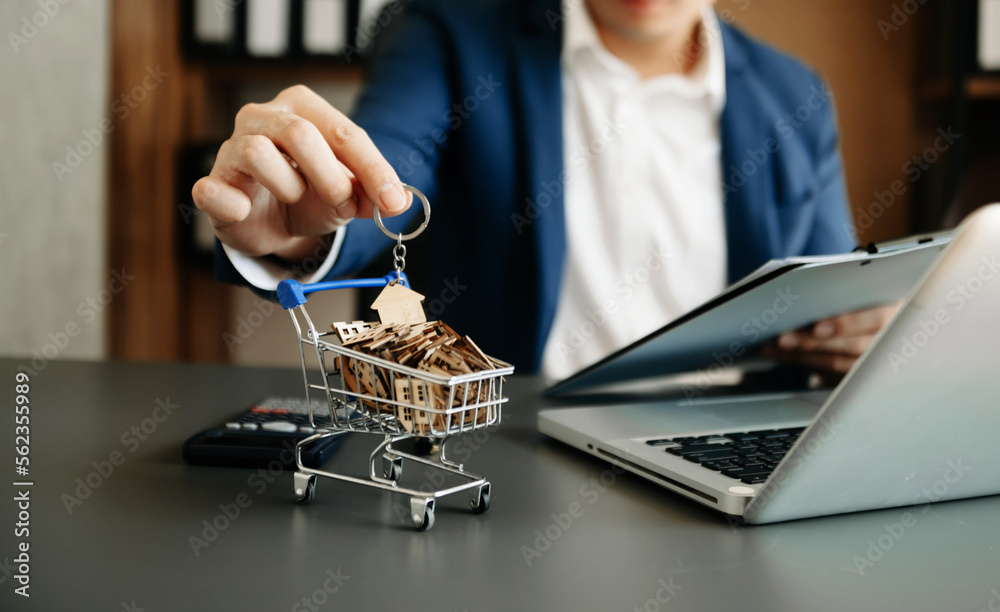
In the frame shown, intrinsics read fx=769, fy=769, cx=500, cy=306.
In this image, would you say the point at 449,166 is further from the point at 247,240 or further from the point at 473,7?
the point at 247,240

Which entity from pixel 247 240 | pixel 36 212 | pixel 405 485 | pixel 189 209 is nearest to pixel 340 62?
pixel 189 209

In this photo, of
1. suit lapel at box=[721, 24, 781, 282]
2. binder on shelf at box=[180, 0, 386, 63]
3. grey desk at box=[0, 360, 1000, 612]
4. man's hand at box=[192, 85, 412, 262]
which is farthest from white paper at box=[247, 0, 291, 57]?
grey desk at box=[0, 360, 1000, 612]

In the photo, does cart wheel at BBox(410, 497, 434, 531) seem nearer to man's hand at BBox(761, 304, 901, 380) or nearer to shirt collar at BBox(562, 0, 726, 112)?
man's hand at BBox(761, 304, 901, 380)

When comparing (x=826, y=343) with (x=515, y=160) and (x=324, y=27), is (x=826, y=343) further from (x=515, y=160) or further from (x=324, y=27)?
(x=324, y=27)

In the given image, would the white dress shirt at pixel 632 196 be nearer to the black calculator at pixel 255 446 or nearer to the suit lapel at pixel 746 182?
the suit lapel at pixel 746 182

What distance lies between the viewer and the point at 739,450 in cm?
54

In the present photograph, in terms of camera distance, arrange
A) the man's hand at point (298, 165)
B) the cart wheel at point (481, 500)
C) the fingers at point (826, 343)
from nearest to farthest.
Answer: the cart wheel at point (481, 500)
the man's hand at point (298, 165)
the fingers at point (826, 343)

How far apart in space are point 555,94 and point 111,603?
48.2 inches

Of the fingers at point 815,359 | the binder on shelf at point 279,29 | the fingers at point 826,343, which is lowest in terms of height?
the fingers at point 815,359

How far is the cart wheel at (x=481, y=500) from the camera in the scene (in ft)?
1.50

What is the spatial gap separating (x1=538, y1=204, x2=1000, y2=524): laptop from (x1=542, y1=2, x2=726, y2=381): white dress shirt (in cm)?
82

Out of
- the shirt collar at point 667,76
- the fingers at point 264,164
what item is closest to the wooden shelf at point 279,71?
the shirt collar at point 667,76

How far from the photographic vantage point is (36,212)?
1.90 metres

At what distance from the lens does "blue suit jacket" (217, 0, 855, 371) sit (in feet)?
4.45
